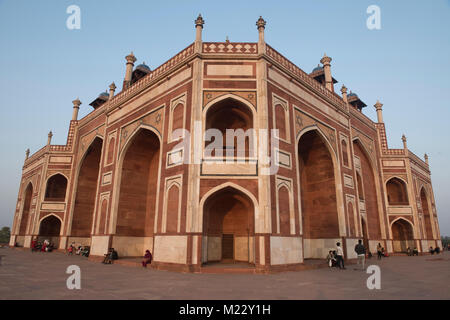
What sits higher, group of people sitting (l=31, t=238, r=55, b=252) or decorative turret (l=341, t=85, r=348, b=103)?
decorative turret (l=341, t=85, r=348, b=103)

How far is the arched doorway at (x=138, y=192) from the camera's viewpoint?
15992 millimetres

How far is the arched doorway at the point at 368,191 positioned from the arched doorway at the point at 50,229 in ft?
86.5

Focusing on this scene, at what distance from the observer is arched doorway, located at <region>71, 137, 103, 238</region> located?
2288cm

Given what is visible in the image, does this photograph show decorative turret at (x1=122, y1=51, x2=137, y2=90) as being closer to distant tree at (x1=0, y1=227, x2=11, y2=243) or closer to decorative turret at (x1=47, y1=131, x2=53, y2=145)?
decorative turret at (x1=47, y1=131, x2=53, y2=145)

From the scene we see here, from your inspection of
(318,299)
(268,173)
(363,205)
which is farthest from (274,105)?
(363,205)

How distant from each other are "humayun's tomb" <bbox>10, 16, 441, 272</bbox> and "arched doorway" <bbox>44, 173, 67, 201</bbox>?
2.42ft

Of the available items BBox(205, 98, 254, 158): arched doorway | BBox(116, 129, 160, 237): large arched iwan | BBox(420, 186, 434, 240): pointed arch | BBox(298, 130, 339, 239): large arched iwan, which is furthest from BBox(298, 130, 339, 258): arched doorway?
BBox(420, 186, 434, 240): pointed arch

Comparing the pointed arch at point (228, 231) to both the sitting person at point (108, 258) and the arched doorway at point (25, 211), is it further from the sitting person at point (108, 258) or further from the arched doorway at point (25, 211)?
the arched doorway at point (25, 211)

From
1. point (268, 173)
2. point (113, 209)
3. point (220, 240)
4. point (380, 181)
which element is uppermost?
point (380, 181)

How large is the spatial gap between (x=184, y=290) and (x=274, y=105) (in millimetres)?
9161

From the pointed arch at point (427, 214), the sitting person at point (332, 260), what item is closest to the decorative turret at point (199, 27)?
the sitting person at point (332, 260)
